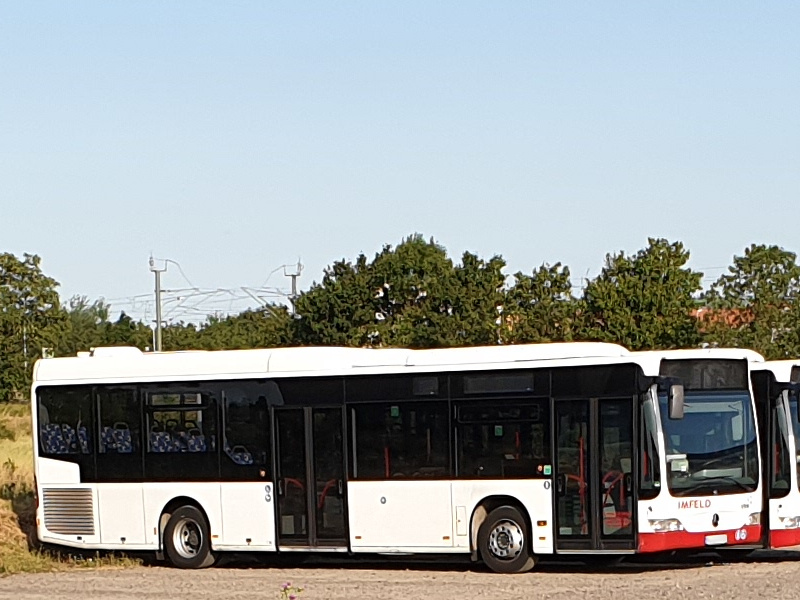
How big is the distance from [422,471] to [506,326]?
4498 centimetres

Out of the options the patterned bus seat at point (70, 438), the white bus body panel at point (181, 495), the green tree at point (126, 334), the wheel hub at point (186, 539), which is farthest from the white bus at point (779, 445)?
the green tree at point (126, 334)

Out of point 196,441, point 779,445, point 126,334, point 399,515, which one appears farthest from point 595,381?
point 126,334

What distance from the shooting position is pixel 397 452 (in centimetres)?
1967

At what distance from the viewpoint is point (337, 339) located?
7212cm

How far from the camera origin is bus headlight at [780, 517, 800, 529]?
733 inches

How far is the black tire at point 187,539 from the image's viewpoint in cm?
2119

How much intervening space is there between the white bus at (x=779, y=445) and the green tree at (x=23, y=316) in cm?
4896

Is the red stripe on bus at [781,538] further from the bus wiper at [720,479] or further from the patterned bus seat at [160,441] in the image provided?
the patterned bus seat at [160,441]

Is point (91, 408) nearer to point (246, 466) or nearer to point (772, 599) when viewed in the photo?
point (246, 466)

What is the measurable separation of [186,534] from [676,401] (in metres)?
7.62

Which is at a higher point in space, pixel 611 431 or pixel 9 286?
pixel 9 286

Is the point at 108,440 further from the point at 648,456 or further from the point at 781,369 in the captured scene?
the point at 781,369

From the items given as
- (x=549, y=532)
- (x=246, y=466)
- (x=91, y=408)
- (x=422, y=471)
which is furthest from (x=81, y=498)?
(x=549, y=532)

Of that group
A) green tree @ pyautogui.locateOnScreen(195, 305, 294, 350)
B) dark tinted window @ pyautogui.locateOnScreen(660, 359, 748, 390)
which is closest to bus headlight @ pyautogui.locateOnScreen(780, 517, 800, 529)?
dark tinted window @ pyautogui.locateOnScreen(660, 359, 748, 390)
